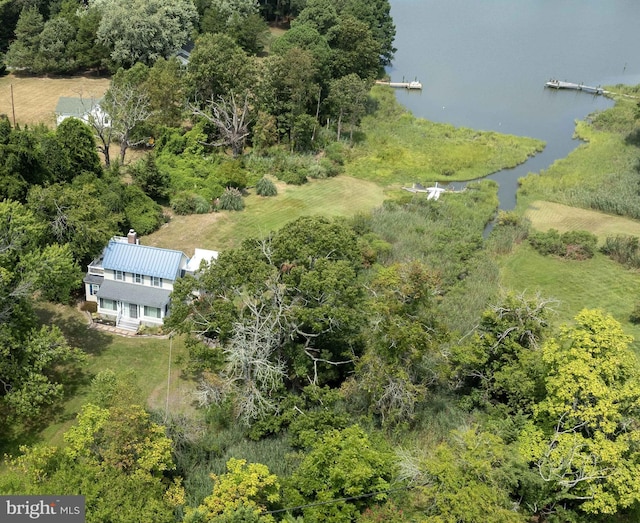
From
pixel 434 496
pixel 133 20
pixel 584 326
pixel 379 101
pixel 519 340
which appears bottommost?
pixel 434 496

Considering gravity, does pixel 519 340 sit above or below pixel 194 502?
above

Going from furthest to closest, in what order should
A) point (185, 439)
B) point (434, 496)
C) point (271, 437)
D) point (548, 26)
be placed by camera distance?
point (548, 26) → point (271, 437) → point (185, 439) → point (434, 496)

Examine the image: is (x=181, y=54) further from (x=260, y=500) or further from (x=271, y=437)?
(x=260, y=500)

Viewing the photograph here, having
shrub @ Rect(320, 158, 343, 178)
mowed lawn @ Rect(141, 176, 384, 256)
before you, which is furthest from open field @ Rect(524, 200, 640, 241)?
shrub @ Rect(320, 158, 343, 178)

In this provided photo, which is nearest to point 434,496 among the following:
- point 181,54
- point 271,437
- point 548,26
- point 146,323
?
point 271,437

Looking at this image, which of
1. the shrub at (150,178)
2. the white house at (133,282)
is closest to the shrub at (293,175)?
the shrub at (150,178)

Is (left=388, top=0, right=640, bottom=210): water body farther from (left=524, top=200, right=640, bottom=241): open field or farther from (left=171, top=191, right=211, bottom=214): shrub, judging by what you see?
(left=171, top=191, right=211, bottom=214): shrub

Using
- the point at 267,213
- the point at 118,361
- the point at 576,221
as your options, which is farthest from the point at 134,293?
the point at 576,221
